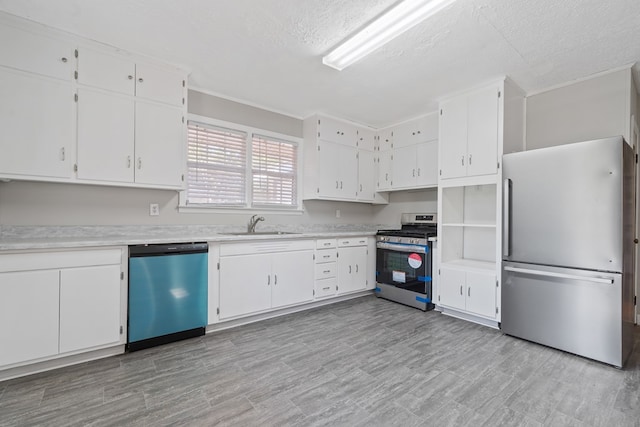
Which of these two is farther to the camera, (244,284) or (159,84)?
(244,284)

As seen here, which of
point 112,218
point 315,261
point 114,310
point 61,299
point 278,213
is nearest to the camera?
point 61,299

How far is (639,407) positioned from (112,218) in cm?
438

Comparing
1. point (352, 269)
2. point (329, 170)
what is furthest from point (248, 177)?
point (352, 269)

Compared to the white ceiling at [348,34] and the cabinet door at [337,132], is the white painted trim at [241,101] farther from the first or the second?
the cabinet door at [337,132]

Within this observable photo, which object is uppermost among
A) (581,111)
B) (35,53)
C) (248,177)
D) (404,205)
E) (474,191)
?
(35,53)

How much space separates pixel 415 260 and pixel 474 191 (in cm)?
119

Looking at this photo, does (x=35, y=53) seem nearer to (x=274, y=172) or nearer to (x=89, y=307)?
(x=89, y=307)

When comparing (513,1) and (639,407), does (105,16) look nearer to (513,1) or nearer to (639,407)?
(513,1)

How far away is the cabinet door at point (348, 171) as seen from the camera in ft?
14.8

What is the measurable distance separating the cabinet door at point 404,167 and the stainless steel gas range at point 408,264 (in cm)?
57

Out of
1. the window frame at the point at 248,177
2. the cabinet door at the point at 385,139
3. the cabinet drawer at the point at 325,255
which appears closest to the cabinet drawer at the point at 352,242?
the cabinet drawer at the point at 325,255

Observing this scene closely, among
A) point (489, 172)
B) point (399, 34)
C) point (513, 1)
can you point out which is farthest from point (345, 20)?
point (489, 172)

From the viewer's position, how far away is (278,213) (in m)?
4.14

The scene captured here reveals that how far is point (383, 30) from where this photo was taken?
227 cm
